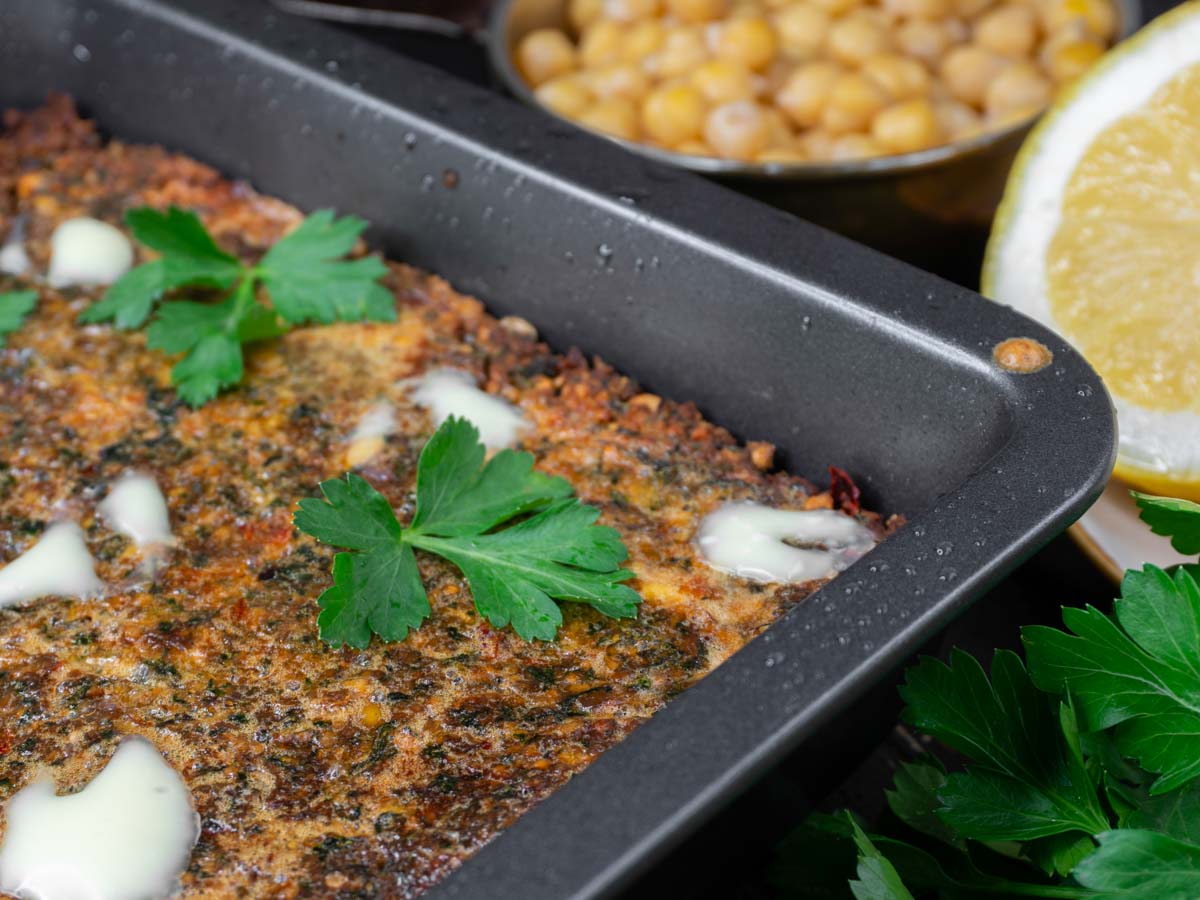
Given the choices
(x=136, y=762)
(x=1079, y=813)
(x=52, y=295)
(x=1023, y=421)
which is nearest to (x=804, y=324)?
(x=1023, y=421)

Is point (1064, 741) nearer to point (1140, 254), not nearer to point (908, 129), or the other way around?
point (1140, 254)

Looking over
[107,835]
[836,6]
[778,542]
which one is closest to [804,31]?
[836,6]

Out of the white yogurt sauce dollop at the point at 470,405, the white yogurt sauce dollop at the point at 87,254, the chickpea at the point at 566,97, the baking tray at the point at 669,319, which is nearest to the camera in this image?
the baking tray at the point at 669,319

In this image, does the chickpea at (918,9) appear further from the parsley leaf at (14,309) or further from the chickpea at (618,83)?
the parsley leaf at (14,309)

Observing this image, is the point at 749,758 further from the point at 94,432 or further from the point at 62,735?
the point at 94,432

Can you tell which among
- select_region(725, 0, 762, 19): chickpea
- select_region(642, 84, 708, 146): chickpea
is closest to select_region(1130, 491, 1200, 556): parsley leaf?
select_region(642, 84, 708, 146): chickpea

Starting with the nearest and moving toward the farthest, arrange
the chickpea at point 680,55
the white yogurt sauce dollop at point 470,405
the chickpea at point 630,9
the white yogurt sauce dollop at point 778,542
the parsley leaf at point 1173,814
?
the parsley leaf at point 1173,814, the white yogurt sauce dollop at point 778,542, the white yogurt sauce dollop at point 470,405, the chickpea at point 680,55, the chickpea at point 630,9

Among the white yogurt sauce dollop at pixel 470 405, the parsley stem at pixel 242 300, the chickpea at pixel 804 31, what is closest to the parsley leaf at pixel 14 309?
the parsley stem at pixel 242 300
